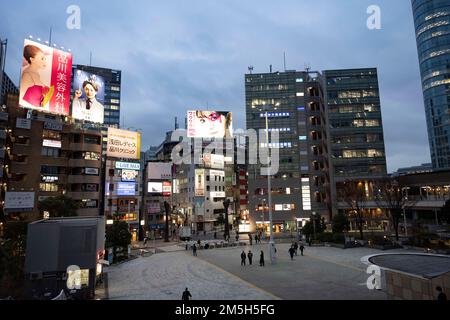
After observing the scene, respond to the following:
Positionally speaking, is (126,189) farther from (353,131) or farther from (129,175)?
(353,131)

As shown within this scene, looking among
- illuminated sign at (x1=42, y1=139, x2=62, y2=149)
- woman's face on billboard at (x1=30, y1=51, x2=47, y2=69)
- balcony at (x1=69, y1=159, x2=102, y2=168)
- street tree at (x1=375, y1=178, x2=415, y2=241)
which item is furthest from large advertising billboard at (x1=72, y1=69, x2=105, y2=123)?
street tree at (x1=375, y1=178, x2=415, y2=241)

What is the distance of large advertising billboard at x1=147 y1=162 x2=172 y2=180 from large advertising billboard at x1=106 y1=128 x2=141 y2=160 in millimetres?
8012

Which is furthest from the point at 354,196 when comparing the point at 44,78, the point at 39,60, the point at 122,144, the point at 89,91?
the point at 39,60

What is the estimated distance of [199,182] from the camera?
3452 inches

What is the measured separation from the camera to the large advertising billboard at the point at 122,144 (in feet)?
191

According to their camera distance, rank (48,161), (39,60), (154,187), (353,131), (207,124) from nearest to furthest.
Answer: (39,60) < (48,161) < (154,187) < (207,124) < (353,131)

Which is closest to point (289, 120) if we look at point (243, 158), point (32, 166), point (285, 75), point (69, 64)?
point (285, 75)

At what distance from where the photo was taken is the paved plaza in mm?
18438

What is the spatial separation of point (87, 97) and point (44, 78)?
27.4 ft

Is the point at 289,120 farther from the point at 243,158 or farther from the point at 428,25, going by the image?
the point at 428,25

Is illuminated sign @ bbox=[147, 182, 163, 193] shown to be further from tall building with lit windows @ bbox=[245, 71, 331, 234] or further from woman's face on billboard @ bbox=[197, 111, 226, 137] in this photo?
tall building with lit windows @ bbox=[245, 71, 331, 234]

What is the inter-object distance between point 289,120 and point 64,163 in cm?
5401

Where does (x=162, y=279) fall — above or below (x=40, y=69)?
below
